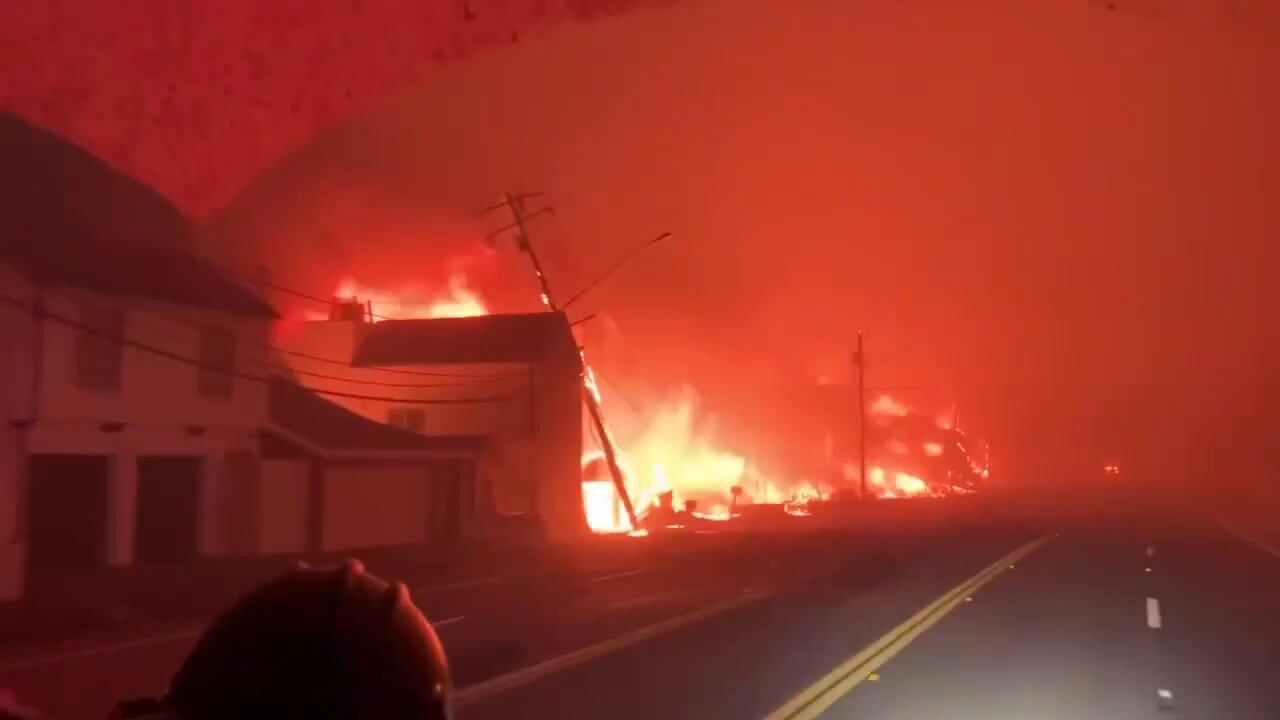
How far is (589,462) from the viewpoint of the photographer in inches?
2133

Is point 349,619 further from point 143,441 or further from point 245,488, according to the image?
point 245,488

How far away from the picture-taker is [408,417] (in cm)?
5097

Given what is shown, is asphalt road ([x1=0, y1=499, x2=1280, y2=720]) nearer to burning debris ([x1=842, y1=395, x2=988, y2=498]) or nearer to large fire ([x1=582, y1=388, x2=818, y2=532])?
large fire ([x1=582, y1=388, x2=818, y2=532])

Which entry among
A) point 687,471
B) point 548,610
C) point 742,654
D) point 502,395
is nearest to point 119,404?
point 548,610

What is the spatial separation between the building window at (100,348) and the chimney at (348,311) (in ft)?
88.1

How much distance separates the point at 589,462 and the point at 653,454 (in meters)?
17.1

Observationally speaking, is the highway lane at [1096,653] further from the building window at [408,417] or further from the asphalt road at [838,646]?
the building window at [408,417]

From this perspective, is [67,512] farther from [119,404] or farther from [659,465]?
[659,465]

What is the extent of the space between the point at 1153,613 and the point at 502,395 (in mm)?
33094

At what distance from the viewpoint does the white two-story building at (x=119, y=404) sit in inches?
1042

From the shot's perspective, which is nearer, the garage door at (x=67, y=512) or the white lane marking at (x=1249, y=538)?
the garage door at (x=67, y=512)

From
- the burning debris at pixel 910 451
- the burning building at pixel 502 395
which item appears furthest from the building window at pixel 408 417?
the burning debris at pixel 910 451

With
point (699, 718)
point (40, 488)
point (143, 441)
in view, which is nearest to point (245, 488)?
point (143, 441)

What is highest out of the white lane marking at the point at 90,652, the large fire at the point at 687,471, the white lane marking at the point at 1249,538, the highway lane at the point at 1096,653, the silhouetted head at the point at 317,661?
the large fire at the point at 687,471
